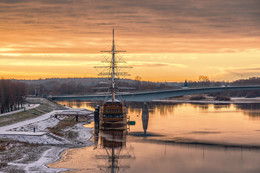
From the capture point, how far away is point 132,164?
55.2 metres

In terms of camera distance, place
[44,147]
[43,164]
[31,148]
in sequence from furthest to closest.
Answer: [44,147] < [31,148] < [43,164]

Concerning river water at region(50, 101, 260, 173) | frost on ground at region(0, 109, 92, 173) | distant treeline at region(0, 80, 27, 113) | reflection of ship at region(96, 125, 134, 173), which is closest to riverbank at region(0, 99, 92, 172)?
frost on ground at region(0, 109, 92, 173)

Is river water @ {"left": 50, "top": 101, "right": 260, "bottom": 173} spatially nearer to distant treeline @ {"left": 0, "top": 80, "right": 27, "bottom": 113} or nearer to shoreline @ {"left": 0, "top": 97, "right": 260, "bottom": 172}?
shoreline @ {"left": 0, "top": 97, "right": 260, "bottom": 172}

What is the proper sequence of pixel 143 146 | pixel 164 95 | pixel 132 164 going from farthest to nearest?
pixel 164 95 → pixel 143 146 → pixel 132 164

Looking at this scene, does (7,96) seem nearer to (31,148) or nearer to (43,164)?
(31,148)

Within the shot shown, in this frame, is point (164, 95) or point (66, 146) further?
point (164, 95)

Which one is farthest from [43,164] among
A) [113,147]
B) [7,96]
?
[7,96]

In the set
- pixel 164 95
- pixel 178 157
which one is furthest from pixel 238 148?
pixel 164 95

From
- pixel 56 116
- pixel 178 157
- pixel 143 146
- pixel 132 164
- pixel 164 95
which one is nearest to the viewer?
pixel 132 164

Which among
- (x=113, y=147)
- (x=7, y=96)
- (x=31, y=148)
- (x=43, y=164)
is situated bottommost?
(x=113, y=147)

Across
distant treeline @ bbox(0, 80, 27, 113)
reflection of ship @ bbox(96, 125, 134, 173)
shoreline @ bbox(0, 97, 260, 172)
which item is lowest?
reflection of ship @ bbox(96, 125, 134, 173)

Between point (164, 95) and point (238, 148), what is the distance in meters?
75.1

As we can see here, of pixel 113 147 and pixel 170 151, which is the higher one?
pixel 170 151

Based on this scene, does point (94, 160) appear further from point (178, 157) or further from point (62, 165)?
point (178, 157)
